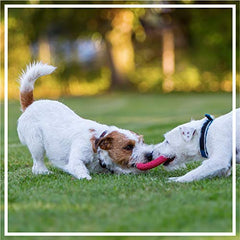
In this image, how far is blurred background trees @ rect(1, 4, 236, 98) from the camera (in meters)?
22.8

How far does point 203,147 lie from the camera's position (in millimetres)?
5434

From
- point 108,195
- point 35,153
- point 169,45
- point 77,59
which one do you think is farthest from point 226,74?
point 108,195

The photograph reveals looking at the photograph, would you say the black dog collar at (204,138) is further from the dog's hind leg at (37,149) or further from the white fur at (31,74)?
the white fur at (31,74)

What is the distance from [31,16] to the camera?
76.0 ft

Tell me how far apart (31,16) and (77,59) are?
Answer: 418cm

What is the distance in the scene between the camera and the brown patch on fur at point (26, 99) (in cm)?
656

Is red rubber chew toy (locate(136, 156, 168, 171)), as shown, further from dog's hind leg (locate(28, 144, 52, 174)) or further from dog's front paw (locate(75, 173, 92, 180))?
→ dog's hind leg (locate(28, 144, 52, 174))

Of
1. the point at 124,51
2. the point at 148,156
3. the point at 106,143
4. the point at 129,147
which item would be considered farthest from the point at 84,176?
the point at 124,51

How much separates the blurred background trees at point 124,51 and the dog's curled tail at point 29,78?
14337 millimetres

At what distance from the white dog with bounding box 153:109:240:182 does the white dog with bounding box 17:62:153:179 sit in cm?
A: 26

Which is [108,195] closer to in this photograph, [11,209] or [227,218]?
[11,209]

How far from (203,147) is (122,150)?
843 millimetres

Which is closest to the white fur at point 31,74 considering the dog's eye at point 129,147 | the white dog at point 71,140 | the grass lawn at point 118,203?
the white dog at point 71,140

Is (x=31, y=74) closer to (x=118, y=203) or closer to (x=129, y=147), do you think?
(x=129, y=147)
